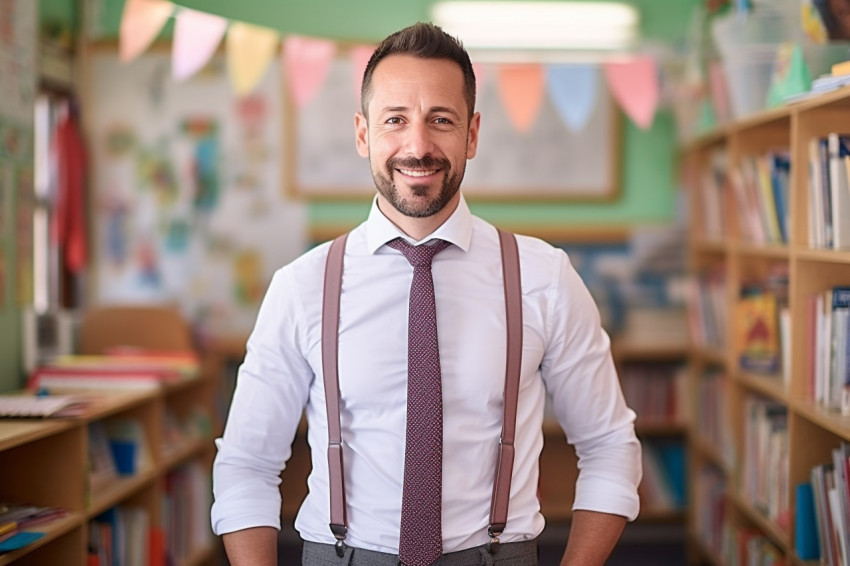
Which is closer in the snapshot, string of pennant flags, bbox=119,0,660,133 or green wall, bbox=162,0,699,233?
string of pennant flags, bbox=119,0,660,133

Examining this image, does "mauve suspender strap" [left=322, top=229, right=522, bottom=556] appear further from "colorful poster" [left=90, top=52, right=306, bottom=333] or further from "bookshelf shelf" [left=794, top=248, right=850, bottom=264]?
"colorful poster" [left=90, top=52, right=306, bottom=333]

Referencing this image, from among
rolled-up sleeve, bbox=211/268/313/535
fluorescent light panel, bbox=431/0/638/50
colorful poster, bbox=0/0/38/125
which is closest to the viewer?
rolled-up sleeve, bbox=211/268/313/535

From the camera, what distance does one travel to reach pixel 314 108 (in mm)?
4281

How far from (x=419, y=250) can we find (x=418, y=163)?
0.57 feet

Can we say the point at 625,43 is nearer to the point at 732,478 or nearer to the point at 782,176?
the point at 782,176

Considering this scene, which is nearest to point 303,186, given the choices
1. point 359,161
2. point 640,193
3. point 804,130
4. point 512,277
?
point 359,161

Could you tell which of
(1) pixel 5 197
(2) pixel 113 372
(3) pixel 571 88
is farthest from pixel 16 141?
(3) pixel 571 88

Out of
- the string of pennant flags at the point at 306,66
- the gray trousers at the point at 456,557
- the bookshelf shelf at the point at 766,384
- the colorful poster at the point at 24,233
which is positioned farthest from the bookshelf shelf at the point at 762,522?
the colorful poster at the point at 24,233

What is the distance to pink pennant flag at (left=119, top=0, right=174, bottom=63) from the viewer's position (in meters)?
3.50

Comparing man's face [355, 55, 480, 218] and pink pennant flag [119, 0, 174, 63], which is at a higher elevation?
pink pennant flag [119, 0, 174, 63]

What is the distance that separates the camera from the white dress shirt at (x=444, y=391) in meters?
1.68

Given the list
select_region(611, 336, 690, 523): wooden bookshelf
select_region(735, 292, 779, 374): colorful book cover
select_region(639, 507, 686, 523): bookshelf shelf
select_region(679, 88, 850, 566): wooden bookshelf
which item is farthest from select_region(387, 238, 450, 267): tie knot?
select_region(639, 507, 686, 523): bookshelf shelf

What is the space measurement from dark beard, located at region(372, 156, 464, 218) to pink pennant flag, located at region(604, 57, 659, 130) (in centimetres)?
226

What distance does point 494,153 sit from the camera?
4.36m
